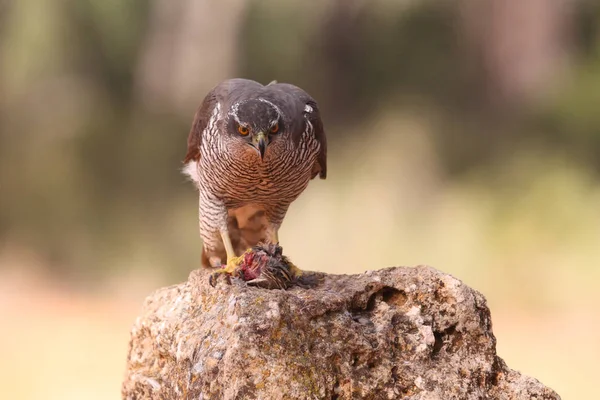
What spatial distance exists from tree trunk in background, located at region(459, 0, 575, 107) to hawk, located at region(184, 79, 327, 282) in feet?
22.6

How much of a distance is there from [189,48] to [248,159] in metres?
6.84

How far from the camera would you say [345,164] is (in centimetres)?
1001

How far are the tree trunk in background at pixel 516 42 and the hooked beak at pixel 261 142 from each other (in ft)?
24.9

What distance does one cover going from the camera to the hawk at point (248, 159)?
3557 millimetres

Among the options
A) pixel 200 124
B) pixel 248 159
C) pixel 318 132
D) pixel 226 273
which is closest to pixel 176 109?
pixel 200 124

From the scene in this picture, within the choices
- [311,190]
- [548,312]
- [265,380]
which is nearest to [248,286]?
[265,380]

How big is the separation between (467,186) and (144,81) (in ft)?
15.2

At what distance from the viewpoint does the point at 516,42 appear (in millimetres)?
10805

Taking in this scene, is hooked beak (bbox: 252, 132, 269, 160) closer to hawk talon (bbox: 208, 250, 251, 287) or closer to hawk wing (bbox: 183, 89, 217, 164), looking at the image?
hawk talon (bbox: 208, 250, 251, 287)

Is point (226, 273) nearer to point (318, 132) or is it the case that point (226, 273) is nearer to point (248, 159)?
point (248, 159)

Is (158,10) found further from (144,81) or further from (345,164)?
(345,164)

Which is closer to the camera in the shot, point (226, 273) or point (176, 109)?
point (226, 273)

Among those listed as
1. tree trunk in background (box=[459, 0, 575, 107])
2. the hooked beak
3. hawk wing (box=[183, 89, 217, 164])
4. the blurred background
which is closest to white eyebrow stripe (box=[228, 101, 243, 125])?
the hooked beak

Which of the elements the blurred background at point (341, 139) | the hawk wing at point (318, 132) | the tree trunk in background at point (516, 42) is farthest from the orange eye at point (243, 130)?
the tree trunk in background at point (516, 42)
